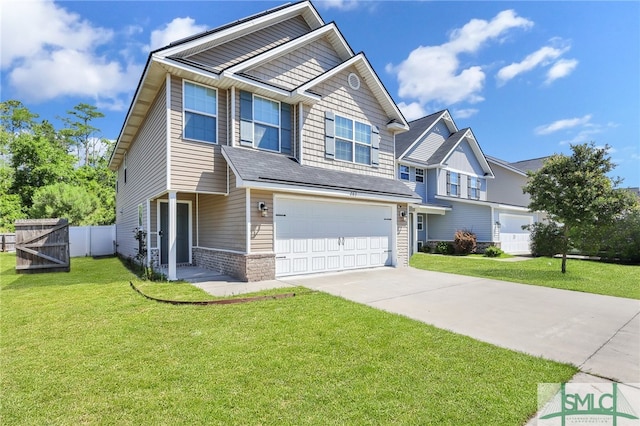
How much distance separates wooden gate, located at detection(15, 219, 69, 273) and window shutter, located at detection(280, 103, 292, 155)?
8.50 meters

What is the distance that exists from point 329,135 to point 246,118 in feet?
10.3

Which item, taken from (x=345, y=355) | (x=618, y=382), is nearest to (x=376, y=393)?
(x=345, y=355)

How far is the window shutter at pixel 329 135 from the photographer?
11586 mm

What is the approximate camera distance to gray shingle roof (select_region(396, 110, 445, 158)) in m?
21.2

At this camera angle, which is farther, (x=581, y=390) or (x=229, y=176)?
(x=229, y=176)

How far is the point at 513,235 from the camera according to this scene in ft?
71.8

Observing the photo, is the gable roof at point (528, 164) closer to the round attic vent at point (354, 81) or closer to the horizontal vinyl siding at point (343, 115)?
the horizontal vinyl siding at point (343, 115)

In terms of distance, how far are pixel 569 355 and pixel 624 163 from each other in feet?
36.5

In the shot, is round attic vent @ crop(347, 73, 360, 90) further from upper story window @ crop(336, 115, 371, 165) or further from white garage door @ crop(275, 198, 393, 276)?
white garage door @ crop(275, 198, 393, 276)

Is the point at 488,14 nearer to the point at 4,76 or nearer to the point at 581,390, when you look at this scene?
the point at 581,390

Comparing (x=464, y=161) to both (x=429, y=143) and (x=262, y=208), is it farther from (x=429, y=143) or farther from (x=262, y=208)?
(x=262, y=208)

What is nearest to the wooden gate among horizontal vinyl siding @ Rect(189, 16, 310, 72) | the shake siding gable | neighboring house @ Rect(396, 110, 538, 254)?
horizontal vinyl siding @ Rect(189, 16, 310, 72)

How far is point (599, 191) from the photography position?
10.9m

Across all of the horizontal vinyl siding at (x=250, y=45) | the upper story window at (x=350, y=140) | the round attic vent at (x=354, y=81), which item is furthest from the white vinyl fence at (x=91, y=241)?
the round attic vent at (x=354, y=81)
